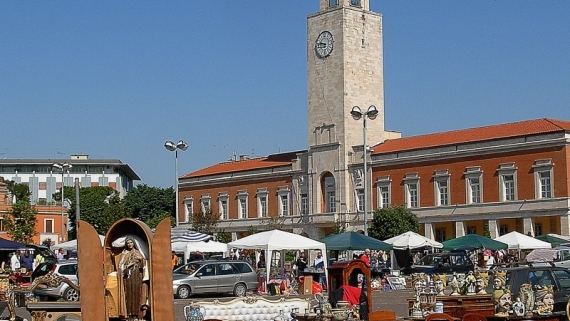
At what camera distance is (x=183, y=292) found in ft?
101

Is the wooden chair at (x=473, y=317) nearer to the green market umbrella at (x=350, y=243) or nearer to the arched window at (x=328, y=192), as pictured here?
the green market umbrella at (x=350, y=243)

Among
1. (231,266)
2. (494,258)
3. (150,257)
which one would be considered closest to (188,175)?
(494,258)

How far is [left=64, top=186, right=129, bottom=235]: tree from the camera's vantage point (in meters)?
84.2

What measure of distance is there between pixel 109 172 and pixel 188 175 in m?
40.1

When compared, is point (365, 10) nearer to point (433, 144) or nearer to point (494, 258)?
point (433, 144)

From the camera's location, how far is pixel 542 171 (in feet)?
179

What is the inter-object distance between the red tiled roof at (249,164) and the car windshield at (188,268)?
41.2 meters

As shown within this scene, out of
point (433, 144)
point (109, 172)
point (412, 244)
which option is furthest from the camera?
point (109, 172)

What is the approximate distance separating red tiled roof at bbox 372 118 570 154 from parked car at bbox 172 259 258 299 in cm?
2739

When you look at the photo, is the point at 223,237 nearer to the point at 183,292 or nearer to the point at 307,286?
the point at 183,292

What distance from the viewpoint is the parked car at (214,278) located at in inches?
1219

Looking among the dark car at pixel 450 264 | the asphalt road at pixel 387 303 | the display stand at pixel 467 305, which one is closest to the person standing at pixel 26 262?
the asphalt road at pixel 387 303

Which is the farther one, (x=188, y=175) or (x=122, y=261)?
(x=188, y=175)

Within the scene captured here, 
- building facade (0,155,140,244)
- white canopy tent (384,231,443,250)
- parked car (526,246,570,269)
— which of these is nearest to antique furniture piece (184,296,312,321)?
parked car (526,246,570,269)
